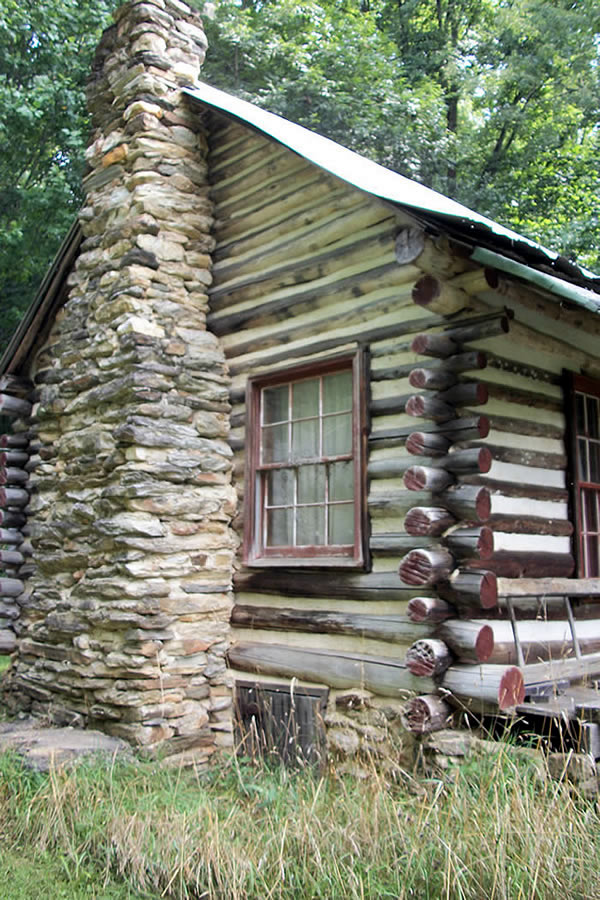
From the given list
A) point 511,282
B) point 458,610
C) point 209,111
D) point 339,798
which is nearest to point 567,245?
point 209,111

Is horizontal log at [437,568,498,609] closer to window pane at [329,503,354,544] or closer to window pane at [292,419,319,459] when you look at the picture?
window pane at [329,503,354,544]

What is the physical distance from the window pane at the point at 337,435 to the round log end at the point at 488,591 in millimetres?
1674

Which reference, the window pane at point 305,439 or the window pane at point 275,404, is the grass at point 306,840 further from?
the window pane at point 275,404

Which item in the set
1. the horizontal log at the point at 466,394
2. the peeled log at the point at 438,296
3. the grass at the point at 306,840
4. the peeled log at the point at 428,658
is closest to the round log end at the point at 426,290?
the peeled log at the point at 438,296

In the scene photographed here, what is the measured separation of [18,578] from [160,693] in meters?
2.50

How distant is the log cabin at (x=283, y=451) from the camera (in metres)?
5.77

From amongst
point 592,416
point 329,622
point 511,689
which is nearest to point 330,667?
point 329,622

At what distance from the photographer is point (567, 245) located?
1631cm

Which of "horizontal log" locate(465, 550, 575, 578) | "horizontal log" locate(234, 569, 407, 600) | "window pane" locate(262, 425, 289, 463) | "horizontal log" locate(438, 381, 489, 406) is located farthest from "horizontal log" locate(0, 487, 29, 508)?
"horizontal log" locate(465, 550, 575, 578)

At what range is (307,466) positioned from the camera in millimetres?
7062

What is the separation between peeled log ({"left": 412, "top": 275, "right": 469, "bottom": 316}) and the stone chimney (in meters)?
2.51

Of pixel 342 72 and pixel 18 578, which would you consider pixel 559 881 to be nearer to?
pixel 18 578

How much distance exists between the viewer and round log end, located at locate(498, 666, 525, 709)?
5.25 meters

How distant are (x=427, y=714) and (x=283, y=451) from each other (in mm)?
2736
